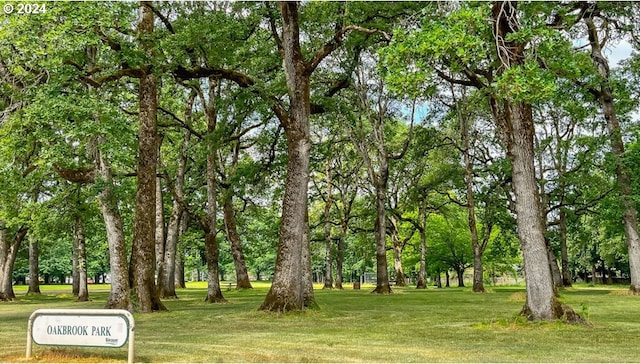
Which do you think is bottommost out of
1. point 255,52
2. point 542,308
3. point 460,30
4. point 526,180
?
point 542,308

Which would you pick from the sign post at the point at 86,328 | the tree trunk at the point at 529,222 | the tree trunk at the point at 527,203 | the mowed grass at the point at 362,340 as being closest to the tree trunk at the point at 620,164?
the mowed grass at the point at 362,340

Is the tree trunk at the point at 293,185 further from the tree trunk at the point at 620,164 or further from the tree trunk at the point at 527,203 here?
the tree trunk at the point at 620,164

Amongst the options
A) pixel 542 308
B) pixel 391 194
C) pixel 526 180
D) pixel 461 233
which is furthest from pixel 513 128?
pixel 461 233

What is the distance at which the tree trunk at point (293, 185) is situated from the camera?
17.0 m

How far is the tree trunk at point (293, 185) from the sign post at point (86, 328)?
937 centimetres

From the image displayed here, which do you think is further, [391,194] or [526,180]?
[391,194]

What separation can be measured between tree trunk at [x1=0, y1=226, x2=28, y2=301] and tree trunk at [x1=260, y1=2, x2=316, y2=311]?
21.9m

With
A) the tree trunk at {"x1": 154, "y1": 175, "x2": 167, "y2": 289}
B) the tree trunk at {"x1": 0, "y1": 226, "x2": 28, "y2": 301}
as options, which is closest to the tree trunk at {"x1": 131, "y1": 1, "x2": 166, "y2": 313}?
the tree trunk at {"x1": 154, "y1": 175, "x2": 167, "y2": 289}

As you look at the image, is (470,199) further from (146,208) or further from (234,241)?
(146,208)

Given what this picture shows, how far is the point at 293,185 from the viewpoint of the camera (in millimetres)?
17578

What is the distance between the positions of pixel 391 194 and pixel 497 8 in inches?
1197

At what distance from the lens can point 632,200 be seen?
2600 cm

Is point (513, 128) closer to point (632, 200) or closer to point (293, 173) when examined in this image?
point (293, 173)

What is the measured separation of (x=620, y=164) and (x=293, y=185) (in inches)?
678
